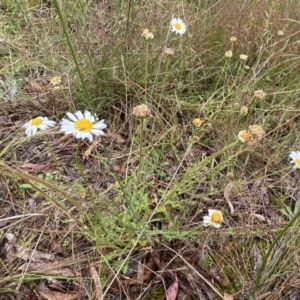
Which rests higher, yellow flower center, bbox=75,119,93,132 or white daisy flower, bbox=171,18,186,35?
yellow flower center, bbox=75,119,93,132

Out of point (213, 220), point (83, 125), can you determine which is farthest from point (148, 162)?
point (83, 125)

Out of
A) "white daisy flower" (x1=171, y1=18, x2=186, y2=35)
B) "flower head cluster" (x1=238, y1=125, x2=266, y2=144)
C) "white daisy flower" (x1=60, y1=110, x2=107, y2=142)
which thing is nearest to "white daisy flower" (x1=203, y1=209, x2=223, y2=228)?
"flower head cluster" (x1=238, y1=125, x2=266, y2=144)

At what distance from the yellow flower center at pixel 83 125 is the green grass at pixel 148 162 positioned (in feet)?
0.20

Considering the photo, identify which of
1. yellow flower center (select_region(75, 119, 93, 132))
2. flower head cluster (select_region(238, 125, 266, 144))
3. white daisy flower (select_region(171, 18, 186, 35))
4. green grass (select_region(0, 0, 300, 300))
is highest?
yellow flower center (select_region(75, 119, 93, 132))

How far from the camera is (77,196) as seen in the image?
114cm

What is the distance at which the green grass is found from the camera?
3.29 ft

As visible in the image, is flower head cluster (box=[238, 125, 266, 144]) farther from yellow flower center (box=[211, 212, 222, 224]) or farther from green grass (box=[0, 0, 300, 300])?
yellow flower center (box=[211, 212, 222, 224])

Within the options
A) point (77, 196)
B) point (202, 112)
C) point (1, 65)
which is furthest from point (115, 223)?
point (1, 65)

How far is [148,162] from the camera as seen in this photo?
1233 millimetres

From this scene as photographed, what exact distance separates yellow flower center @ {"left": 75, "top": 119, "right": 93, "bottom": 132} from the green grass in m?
0.06

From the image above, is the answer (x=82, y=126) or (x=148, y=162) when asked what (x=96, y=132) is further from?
(x=148, y=162)

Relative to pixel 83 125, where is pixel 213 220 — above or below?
below

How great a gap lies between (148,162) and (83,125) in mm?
470

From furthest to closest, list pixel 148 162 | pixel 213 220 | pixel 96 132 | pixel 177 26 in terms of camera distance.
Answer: pixel 177 26, pixel 148 162, pixel 213 220, pixel 96 132
